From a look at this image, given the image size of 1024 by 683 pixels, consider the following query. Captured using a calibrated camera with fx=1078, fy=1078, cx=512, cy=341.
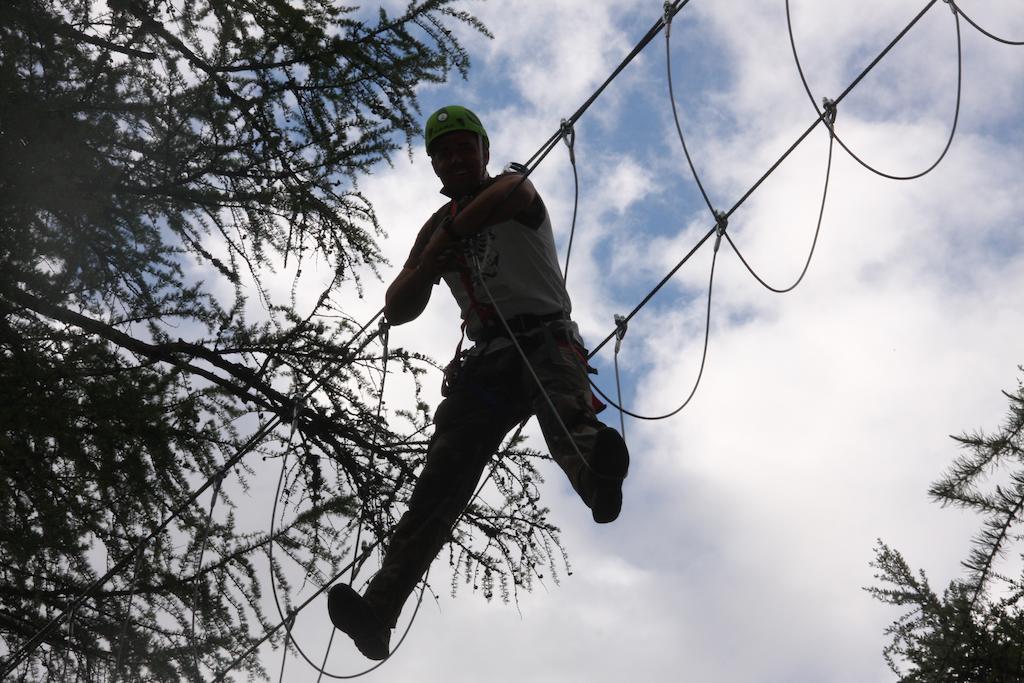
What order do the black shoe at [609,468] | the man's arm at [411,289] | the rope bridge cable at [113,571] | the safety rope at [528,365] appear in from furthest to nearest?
the rope bridge cable at [113,571]
the man's arm at [411,289]
the safety rope at [528,365]
the black shoe at [609,468]

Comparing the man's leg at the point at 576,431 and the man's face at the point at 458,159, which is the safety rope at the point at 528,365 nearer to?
the man's leg at the point at 576,431

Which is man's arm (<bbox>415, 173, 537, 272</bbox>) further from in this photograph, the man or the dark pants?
the dark pants

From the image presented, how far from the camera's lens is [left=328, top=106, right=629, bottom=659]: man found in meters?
3.17

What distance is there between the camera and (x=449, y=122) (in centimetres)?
351

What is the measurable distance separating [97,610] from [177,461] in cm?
80

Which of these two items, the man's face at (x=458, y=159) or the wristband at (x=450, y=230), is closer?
the wristband at (x=450, y=230)

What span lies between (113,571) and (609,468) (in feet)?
8.43

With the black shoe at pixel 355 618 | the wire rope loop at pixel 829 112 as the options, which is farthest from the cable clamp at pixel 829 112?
the black shoe at pixel 355 618

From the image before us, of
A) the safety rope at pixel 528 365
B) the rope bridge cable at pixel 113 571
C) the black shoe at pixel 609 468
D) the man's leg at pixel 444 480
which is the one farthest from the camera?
the rope bridge cable at pixel 113 571

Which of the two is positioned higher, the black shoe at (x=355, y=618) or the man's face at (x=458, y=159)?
the man's face at (x=458, y=159)

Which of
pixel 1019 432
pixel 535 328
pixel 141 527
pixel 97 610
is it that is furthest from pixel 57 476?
pixel 1019 432

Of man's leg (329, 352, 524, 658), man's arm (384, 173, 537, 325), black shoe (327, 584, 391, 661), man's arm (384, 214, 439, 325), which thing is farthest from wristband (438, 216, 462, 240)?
black shoe (327, 584, 391, 661)

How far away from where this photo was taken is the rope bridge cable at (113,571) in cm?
435

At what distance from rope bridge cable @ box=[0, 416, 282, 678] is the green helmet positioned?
5.26ft
